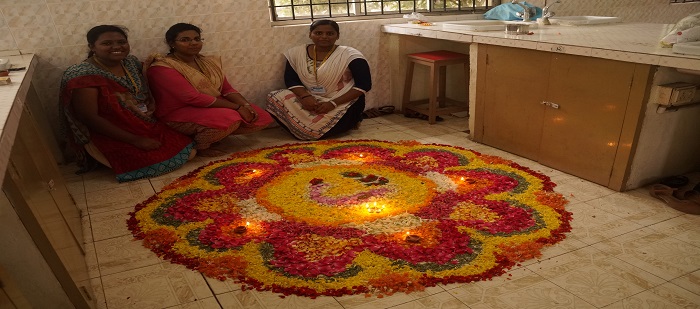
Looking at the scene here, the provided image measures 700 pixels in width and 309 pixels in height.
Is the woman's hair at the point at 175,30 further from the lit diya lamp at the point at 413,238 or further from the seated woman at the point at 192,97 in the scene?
the lit diya lamp at the point at 413,238

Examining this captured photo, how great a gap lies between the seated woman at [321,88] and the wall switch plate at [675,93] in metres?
2.34

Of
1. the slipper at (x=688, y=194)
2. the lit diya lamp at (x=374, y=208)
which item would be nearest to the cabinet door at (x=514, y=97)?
the slipper at (x=688, y=194)

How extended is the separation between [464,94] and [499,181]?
2.31 m

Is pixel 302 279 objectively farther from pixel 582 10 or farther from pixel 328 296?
pixel 582 10

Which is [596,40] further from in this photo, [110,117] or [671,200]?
[110,117]

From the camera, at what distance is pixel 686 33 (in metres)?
2.40

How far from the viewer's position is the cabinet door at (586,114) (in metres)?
2.70

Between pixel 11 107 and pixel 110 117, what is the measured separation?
1492 millimetres

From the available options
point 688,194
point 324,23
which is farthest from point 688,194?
point 324,23

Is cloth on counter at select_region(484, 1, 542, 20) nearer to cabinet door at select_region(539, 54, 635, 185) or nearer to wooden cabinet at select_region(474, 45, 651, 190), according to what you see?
wooden cabinet at select_region(474, 45, 651, 190)

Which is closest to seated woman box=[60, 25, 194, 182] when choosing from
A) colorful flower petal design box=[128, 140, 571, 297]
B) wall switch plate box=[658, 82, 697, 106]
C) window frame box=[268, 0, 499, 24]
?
colorful flower petal design box=[128, 140, 571, 297]

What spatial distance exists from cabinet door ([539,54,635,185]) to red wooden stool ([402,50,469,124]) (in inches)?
50.9

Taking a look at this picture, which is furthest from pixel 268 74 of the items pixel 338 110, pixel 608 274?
pixel 608 274

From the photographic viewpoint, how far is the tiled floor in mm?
1869
